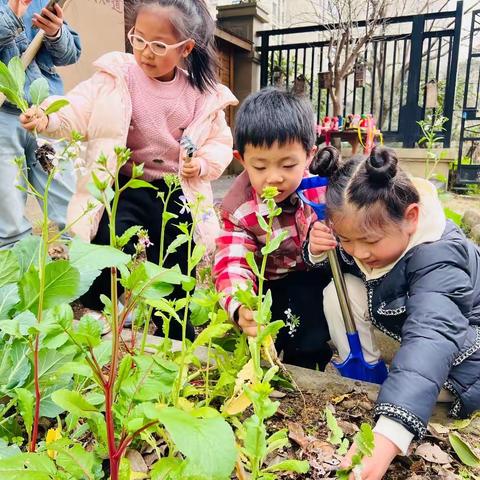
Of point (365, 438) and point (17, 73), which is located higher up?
point (17, 73)

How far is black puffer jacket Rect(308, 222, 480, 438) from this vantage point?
110 cm

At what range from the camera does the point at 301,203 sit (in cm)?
179

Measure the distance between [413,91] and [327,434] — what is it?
8244 mm

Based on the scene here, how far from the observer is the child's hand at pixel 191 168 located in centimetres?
200

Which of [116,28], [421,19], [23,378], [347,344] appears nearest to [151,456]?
[23,378]

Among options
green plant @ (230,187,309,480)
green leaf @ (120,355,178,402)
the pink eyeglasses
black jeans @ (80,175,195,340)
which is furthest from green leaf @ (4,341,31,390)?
the pink eyeglasses

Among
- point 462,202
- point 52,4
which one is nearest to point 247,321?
point 52,4

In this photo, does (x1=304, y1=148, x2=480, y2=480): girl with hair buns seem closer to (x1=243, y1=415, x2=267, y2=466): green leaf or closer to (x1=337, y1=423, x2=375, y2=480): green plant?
(x1=337, y1=423, x2=375, y2=480): green plant

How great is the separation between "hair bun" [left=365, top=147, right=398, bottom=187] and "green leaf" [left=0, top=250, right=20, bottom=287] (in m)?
0.89

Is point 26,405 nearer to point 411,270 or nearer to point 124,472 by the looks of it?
point 124,472

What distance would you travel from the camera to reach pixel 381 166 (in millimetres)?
1359

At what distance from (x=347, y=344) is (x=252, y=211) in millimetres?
544

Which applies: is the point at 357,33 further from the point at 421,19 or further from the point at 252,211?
the point at 252,211

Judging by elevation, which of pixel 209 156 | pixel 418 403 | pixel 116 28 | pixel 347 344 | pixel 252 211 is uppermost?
pixel 116 28
